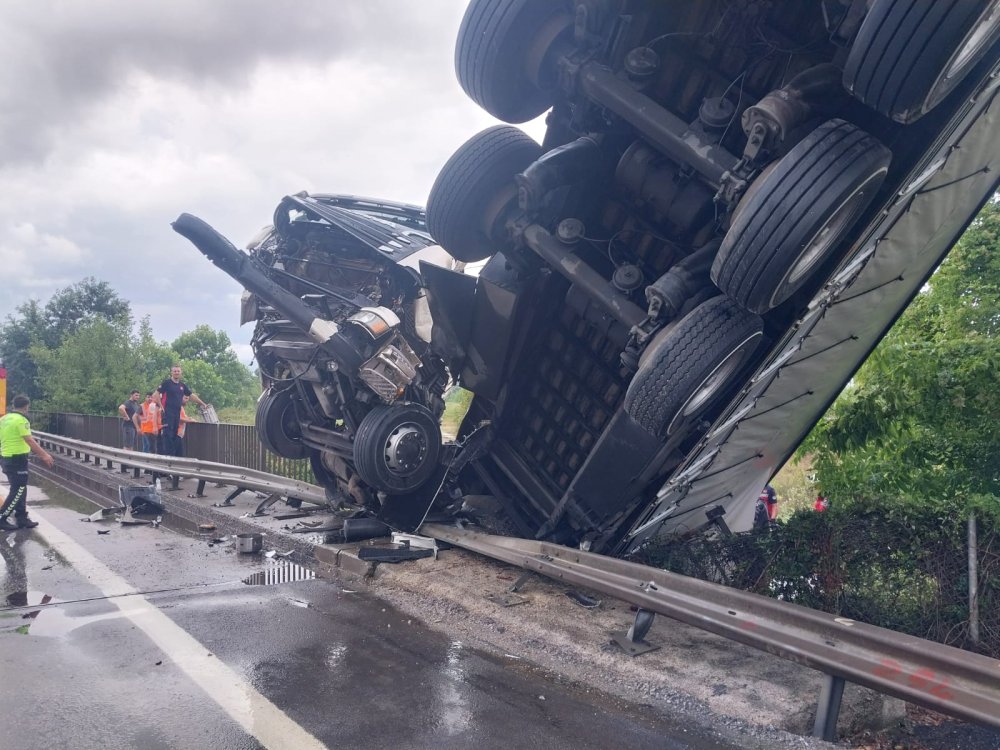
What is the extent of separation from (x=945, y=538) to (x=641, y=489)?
1.88 metres

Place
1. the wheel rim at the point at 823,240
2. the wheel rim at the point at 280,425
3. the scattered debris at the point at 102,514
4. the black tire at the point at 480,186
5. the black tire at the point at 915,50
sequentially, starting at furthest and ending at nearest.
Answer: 1. the scattered debris at the point at 102,514
2. the wheel rim at the point at 280,425
3. the black tire at the point at 480,186
4. the wheel rim at the point at 823,240
5. the black tire at the point at 915,50

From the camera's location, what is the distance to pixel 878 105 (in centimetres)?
291

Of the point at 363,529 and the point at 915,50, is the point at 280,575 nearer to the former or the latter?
the point at 363,529

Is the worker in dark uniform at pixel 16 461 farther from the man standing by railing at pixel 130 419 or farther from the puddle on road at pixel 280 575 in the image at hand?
the man standing by railing at pixel 130 419

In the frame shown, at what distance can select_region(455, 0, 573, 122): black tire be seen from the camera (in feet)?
13.6

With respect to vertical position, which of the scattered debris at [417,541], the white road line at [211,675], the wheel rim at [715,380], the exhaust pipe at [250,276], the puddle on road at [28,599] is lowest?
the puddle on road at [28,599]

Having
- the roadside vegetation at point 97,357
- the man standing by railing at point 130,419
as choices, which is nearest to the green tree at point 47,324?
the roadside vegetation at point 97,357

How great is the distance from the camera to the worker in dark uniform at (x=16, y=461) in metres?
7.92

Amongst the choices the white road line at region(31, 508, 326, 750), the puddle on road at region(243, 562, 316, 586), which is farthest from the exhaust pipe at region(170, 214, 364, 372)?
the white road line at region(31, 508, 326, 750)

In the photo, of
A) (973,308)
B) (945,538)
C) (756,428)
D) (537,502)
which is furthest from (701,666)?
(973,308)

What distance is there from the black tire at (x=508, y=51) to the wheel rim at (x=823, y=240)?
1.93 metres

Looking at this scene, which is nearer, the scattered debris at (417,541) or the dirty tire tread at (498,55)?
the dirty tire tread at (498,55)

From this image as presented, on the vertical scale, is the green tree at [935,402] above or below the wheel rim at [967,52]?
below

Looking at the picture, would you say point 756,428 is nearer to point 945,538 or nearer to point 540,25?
point 945,538
